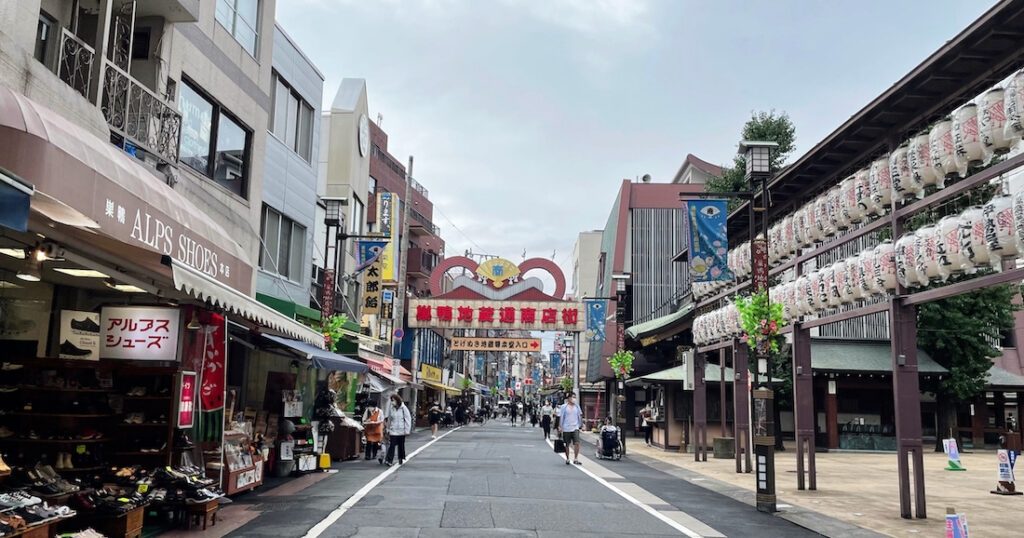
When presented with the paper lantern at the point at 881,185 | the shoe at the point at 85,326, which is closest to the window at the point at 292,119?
the shoe at the point at 85,326

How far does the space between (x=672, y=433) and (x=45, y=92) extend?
29.8 m

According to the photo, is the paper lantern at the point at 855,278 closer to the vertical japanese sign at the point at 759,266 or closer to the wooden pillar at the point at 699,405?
the vertical japanese sign at the point at 759,266

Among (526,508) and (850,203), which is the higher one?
(850,203)

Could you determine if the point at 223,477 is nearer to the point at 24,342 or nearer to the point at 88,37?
the point at 24,342

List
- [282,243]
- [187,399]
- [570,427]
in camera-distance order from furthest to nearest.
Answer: [282,243], [570,427], [187,399]

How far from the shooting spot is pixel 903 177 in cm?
1391

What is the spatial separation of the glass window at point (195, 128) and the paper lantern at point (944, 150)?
13999 millimetres

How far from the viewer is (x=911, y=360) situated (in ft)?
45.9

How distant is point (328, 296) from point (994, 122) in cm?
1814

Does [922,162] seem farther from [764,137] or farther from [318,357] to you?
[764,137]

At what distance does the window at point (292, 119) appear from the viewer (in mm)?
24453

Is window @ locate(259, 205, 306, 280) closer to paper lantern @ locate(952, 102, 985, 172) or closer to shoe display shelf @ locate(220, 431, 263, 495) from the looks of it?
shoe display shelf @ locate(220, 431, 263, 495)

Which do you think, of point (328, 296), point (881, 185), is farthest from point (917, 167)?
point (328, 296)

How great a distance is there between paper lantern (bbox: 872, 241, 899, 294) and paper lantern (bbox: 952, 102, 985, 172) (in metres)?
2.31
